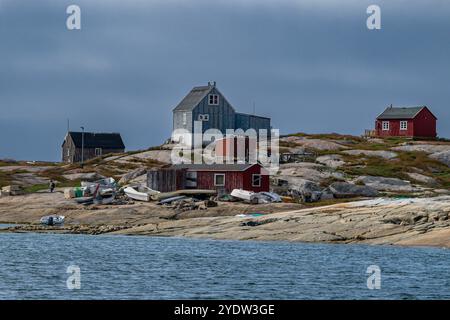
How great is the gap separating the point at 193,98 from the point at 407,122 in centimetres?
2768

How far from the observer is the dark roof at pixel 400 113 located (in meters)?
129

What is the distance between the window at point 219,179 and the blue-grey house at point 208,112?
108ft

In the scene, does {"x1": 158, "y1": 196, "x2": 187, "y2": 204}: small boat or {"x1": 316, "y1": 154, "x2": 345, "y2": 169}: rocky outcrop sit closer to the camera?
{"x1": 158, "y1": 196, "x2": 187, "y2": 204}: small boat

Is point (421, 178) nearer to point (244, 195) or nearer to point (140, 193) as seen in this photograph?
point (244, 195)

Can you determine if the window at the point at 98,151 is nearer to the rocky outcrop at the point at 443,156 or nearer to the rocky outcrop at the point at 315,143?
the rocky outcrop at the point at 315,143

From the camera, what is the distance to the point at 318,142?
122 metres

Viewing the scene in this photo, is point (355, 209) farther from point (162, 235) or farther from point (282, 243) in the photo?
point (162, 235)

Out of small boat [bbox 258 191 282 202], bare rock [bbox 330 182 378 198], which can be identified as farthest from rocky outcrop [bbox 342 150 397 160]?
small boat [bbox 258 191 282 202]

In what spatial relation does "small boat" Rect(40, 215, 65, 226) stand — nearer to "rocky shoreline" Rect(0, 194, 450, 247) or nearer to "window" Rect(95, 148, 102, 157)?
"rocky shoreline" Rect(0, 194, 450, 247)

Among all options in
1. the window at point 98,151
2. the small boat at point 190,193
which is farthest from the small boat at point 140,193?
the window at point 98,151

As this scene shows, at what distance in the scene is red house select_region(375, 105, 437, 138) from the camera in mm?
128875

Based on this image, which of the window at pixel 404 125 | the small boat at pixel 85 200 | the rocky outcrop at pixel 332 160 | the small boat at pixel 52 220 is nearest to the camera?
the small boat at pixel 52 220

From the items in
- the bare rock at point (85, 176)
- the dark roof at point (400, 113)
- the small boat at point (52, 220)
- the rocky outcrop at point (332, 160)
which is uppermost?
the dark roof at point (400, 113)

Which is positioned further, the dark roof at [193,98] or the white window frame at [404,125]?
the white window frame at [404,125]
